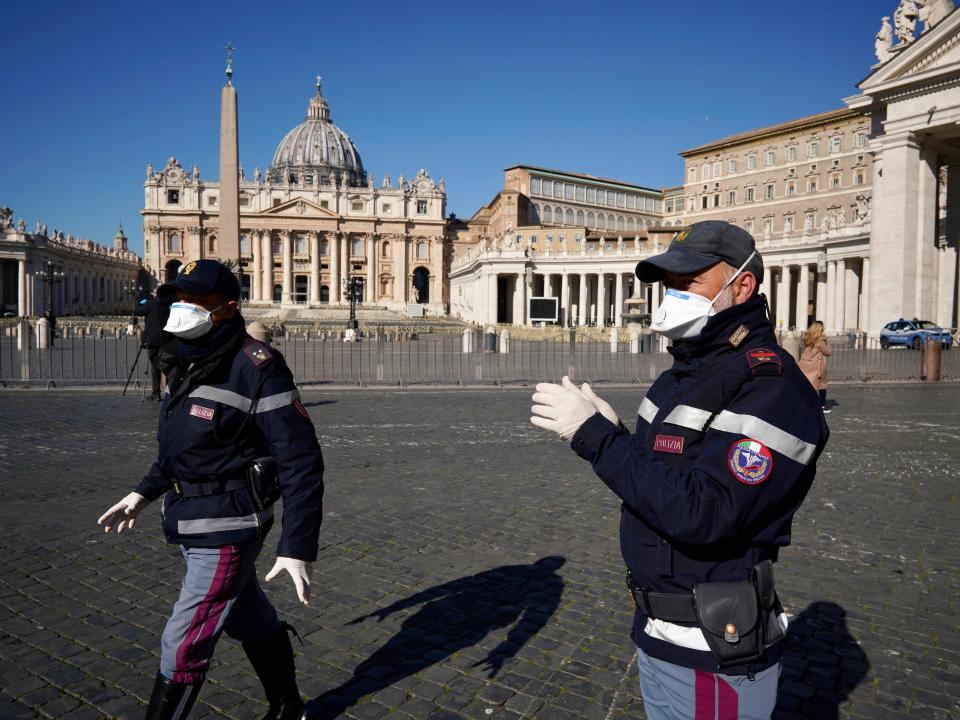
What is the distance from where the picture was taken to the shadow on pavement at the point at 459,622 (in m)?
3.41

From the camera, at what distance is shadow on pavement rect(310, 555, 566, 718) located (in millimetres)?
3414

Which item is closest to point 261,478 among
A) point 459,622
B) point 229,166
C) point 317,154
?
point 459,622

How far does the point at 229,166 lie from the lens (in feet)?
69.7

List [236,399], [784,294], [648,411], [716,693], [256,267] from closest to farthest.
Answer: [716,693] < [648,411] < [236,399] < [784,294] < [256,267]

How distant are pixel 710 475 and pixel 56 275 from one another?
57.2 metres

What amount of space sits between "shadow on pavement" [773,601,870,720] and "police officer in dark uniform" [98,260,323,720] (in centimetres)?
222

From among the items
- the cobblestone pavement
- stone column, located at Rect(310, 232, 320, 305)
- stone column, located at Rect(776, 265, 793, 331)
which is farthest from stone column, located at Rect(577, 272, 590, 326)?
the cobblestone pavement

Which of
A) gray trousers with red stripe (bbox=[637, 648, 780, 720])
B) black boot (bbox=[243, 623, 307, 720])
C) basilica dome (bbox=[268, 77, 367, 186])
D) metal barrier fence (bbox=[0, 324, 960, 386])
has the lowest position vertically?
black boot (bbox=[243, 623, 307, 720])

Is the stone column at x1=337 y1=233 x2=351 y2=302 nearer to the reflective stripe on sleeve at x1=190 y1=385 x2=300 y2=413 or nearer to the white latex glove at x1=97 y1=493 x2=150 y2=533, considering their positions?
the white latex glove at x1=97 y1=493 x2=150 y2=533

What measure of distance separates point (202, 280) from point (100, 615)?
242 cm

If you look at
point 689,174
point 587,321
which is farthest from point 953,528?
point 689,174

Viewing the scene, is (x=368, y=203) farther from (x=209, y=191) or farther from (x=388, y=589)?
(x=388, y=589)

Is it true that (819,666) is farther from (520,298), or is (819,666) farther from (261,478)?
(520,298)

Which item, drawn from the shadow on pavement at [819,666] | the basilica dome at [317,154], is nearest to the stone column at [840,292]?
the shadow on pavement at [819,666]
